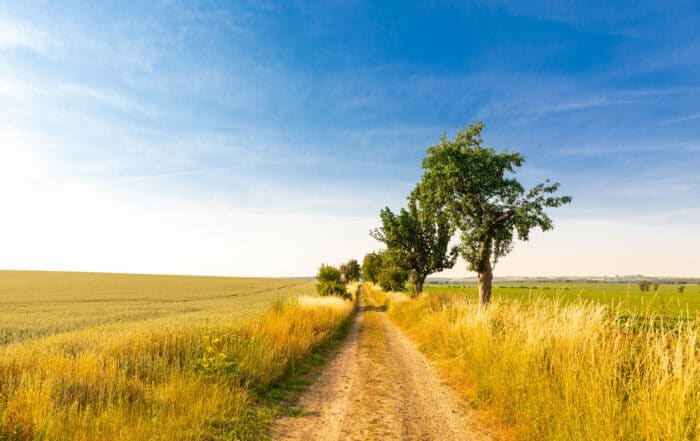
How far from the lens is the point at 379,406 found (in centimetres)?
730

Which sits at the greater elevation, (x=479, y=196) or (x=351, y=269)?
(x=479, y=196)

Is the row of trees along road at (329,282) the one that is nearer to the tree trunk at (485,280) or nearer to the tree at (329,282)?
the tree at (329,282)

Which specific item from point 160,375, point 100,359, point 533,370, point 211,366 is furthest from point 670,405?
point 100,359

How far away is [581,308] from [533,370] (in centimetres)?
216

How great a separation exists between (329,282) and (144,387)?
29486 millimetres

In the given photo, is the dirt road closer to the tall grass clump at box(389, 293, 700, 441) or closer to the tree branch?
the tall grass clump at box(389, 293, 700, 441)

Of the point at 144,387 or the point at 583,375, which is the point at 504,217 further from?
the point at 144,387

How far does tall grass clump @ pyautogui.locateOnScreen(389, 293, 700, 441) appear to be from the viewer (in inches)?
176

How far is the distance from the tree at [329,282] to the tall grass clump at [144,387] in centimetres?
2456

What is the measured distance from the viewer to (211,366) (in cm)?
773

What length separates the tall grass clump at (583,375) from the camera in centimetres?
447

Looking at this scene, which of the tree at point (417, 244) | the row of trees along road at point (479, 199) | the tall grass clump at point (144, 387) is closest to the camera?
the tall grass clump at point (144, 387)

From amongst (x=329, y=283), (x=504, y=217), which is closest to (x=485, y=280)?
(x=504, y=217)

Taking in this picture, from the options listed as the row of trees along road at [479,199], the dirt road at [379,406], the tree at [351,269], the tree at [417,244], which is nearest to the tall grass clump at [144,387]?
the dirt road at [379,406]
